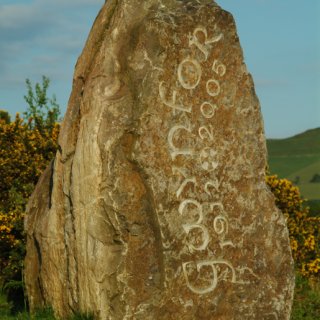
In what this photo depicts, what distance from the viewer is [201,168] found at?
307 inches

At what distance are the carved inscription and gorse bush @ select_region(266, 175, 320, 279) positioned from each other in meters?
5.40

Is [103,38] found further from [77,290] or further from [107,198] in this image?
[77,290]

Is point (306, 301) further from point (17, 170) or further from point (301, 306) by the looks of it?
point (17, 170)

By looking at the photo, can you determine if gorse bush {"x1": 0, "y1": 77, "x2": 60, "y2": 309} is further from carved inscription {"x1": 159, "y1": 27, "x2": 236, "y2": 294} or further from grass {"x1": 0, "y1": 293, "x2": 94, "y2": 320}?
carved inscription {"x1": 159, "y1": 27, "x2": 236, "y2": 294}

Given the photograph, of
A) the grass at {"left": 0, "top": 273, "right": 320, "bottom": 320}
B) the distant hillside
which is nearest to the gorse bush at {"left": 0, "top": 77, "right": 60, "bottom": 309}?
the grass at {"left": 0, "top": 273, "right": 320, "bottom": 320}

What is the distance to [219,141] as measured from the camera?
7.95 metres

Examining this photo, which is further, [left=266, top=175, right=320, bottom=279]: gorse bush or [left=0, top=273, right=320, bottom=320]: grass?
[left=266, top=175, right=320, bottom=279]: gorse bush

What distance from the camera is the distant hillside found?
2015 inches

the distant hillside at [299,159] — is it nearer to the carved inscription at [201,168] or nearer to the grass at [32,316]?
the grass at [32,316]

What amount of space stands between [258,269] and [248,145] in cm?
135

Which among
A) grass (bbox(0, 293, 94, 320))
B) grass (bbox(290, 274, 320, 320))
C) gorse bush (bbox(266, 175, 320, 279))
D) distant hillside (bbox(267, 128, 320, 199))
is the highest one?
distant hillside (bbox(267, 128, 320, 199))

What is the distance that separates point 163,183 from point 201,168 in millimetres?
523

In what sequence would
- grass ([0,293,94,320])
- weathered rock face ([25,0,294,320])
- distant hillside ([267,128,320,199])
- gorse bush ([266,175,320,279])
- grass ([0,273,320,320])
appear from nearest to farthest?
weathered rock face ([25,0,294,320]) → grass ([0,293,94,320]) → grass ([0,273,320,320]) → gorse bush ([266,175,320,279]) → distant hillside ([267,128,320,199])

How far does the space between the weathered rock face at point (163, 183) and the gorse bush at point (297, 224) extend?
16.7 ft
